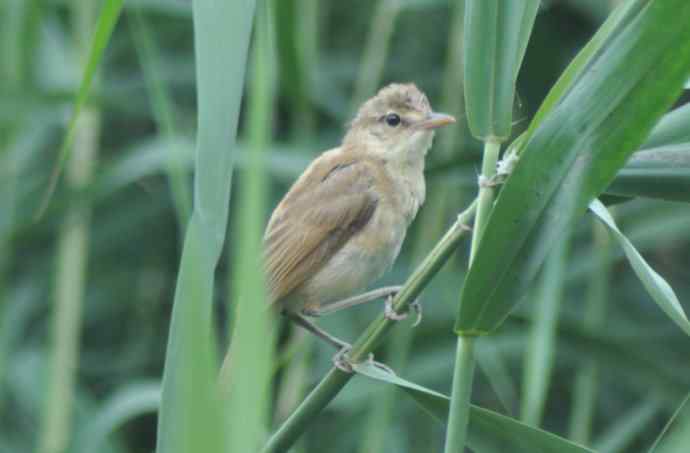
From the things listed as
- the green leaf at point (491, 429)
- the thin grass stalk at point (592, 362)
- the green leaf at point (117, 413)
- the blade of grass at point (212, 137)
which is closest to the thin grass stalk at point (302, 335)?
the green leaf at point (117, 413)

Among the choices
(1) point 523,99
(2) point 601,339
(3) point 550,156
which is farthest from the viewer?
(1) point 523,99

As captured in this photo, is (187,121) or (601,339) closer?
(601,339)

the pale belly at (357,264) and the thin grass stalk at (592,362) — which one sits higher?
the pale belly at (357,264)

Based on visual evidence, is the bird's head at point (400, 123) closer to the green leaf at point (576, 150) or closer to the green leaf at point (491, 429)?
the green leaf at point (491, 429)

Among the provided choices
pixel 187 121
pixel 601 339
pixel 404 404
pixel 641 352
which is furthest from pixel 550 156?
pixel 187 121

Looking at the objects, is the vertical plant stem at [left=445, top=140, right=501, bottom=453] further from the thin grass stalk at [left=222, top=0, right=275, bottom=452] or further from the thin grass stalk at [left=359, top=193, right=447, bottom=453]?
the thin grass stalk at [left=359, top=193, right=447, bottom=453]

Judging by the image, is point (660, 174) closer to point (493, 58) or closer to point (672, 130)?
point (672, 130)

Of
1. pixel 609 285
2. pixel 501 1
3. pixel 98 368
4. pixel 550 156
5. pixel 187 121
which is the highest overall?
pixel 501 1

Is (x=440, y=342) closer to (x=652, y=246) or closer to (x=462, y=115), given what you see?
(x=462, y=115)

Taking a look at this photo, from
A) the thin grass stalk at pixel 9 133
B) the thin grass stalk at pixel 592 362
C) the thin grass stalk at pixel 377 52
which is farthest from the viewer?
the thin grass stalk at pixel 377 52
